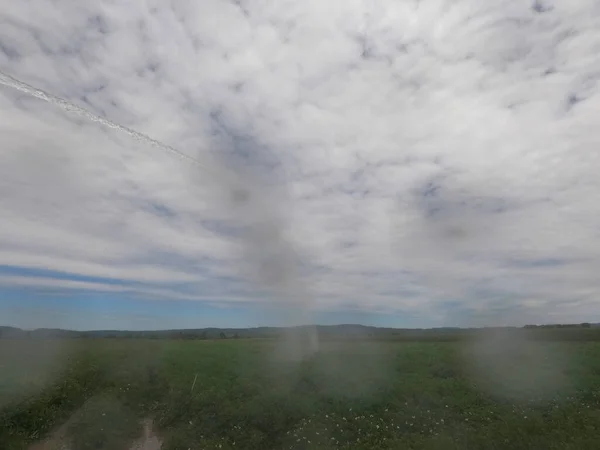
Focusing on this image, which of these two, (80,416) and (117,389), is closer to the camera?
(80,416)

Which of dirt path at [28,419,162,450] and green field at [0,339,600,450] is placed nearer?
green field at [0,339,600,450]

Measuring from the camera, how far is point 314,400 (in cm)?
2191

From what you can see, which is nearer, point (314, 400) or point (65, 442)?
point (65, 442)

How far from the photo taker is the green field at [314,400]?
18688mm

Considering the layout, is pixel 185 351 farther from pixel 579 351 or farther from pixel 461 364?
pixel 579 351

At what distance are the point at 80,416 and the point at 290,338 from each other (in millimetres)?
15667

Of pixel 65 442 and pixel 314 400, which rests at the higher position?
pixel 314 400

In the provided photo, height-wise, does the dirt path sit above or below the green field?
below

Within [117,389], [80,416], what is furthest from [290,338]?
[80,416]

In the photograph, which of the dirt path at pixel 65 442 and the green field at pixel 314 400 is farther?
the dirt path at pixel 65 442

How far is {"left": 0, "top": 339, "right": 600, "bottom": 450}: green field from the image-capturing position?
18688 millimetres

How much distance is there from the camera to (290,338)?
33562 mm

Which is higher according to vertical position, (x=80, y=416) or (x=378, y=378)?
(x=378, y=378)

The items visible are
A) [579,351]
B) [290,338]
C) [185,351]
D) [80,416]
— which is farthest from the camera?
[290,338]
